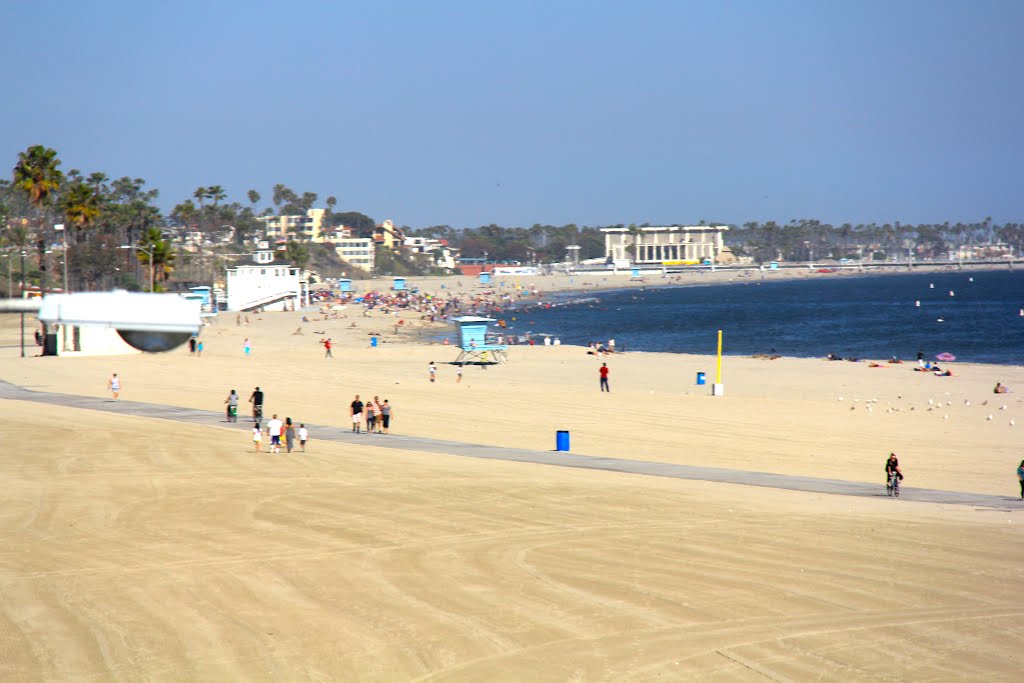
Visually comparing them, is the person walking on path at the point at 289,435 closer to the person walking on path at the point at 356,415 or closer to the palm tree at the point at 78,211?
the person walking on path at the point at 356,415

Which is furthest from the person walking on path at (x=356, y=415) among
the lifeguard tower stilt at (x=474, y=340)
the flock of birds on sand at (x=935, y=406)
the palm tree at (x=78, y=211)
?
the palm tree at (x=78, y=211)

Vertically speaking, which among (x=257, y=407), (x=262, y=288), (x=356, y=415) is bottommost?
(x=356, y=415)

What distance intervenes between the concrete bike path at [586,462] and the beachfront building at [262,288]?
6593 cm

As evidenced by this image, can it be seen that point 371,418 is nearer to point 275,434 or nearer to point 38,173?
point 275,434

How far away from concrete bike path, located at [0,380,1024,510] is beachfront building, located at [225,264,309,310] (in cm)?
6593

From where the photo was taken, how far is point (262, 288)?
106 meters

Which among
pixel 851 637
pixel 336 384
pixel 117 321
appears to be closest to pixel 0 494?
pixel 851 637

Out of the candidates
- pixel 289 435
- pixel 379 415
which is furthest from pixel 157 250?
pixel 379 415

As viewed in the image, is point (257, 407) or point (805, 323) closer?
point (257, 407)

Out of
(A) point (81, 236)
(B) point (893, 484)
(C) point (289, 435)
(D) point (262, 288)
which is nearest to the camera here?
(B) point (893, 484)

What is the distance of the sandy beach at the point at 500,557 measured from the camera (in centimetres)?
1290

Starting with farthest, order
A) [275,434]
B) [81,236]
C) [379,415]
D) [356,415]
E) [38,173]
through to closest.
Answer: [38,173] → [81,236] → [379,415] → [356,415] → [275,434]

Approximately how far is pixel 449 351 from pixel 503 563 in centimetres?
5181

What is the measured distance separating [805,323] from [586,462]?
84.0 metres
